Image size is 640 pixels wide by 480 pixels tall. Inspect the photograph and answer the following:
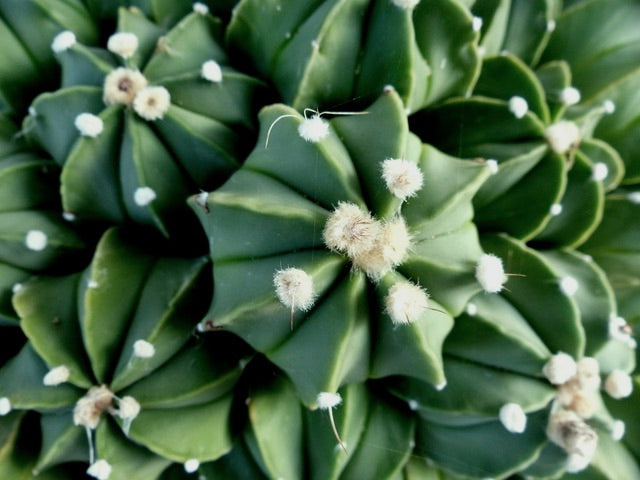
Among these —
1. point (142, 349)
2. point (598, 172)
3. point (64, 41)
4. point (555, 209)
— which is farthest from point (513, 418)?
point (64, 41)

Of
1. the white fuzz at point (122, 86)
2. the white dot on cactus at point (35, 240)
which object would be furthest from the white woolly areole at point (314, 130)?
the white dot on cactus at point (35, 240)

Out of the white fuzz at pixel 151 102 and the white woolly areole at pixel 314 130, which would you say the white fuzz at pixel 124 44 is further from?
the white woolly areole at pixel 314 130

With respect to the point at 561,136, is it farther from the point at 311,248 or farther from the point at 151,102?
the point at 151,102

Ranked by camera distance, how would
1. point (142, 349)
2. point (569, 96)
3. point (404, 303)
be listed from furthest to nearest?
point (569, 96) → point (142, 349) → point (404, 303)

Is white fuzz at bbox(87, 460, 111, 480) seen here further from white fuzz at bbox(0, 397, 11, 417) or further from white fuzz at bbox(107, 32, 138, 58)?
white fuzz at bbox(107, 32, 138, 58)

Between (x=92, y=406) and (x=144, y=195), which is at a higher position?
(x=144, y=195)

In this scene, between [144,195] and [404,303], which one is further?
[144,195]

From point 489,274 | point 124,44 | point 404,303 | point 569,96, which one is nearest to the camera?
point 404,303
